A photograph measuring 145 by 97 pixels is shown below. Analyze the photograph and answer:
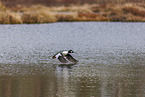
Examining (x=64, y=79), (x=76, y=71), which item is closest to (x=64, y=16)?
(x=76, y=71)

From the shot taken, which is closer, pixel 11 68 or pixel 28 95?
pixel 28 95

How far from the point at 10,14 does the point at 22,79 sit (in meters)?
25.1

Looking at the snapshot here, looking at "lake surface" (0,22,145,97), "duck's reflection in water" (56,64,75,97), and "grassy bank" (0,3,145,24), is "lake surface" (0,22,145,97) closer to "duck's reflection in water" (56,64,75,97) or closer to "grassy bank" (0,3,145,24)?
"duck's reflection in water" (56,64,75,97)

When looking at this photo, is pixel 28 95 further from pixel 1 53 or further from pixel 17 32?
pixel 17 32

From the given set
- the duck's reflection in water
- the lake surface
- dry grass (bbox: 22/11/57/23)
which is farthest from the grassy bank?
the duck's reflection in water

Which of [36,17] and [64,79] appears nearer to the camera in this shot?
[64,79]

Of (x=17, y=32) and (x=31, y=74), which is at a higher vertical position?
(x=17, y=32)

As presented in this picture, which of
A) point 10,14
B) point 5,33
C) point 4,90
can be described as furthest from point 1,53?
point 10,14

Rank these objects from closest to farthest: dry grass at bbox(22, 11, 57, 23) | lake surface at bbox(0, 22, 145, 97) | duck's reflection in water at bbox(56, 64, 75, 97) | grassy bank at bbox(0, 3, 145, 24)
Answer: duck's reflection in water at bbox(56, 64, 75, 97)
lake surface at bbox(0, 22, 145, 97)
grassy bank at bbox(0, 3, 145, 24)
dry grass at bbox(22, 11, 57, 23)

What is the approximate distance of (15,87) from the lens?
1162 cm

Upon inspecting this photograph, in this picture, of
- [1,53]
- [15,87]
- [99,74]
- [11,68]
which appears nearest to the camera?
[15,87]

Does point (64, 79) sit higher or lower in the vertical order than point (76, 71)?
lower

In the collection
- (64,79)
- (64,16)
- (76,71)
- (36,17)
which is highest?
(64,16)

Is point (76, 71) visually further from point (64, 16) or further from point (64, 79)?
point (64, 16)
